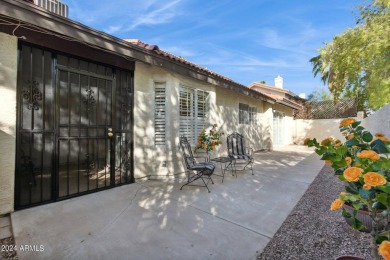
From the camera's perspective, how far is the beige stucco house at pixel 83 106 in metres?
3.28

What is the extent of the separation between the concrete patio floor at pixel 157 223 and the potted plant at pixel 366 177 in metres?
1.33

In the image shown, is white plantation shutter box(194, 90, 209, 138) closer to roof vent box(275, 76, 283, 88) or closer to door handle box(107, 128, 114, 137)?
door handle box(107, 128, 114, 137)

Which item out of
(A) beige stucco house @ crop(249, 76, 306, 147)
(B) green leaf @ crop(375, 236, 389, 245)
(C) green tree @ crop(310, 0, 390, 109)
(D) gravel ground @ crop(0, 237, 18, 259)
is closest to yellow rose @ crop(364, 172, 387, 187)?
Result: (B) green leaf @ crop(375, 236, 389, 245)

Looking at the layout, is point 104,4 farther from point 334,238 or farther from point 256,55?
point 256,55

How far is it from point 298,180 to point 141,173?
4.43 m

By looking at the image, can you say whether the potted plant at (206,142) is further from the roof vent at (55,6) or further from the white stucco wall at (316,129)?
the white stucco wall at (316,129)

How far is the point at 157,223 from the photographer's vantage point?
10.2 feet

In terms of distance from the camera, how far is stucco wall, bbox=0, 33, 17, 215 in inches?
126

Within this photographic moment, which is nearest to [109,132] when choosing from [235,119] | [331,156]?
[331,156]

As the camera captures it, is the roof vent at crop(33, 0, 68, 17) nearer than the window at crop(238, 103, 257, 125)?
Yes

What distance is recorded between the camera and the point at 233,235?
2.81m

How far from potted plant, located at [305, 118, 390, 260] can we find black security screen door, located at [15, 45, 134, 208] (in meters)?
4.25

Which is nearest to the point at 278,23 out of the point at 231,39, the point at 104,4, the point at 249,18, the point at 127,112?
the point at 249,18

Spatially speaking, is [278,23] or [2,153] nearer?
[2,153]
